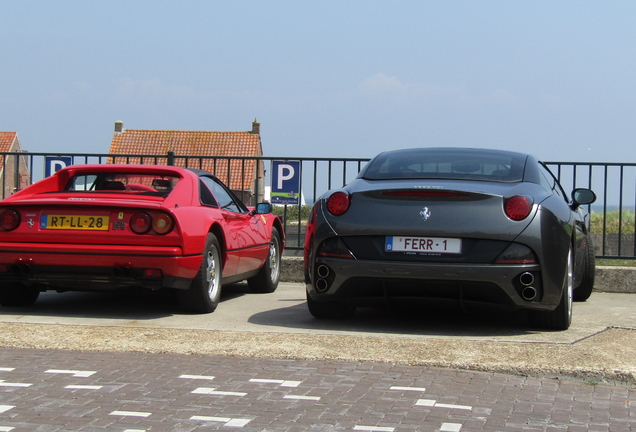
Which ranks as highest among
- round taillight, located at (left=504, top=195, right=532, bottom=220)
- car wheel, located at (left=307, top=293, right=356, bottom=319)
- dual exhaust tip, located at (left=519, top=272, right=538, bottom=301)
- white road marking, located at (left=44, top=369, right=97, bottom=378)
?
round taillight, located at (left=504, top=195, right=532, bottom=220)

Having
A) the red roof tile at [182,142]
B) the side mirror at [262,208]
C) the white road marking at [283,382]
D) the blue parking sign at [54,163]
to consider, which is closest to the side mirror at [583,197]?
the side mirror at [262,208]

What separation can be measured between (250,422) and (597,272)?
6.97 metres

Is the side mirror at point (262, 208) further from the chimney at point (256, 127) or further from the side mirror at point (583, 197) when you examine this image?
the chimney at point (256, 127)

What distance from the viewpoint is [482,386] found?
177 inches

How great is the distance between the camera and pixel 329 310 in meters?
6.70

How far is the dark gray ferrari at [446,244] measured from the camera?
5.76 meters

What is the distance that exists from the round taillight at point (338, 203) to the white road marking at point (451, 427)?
2598 mm

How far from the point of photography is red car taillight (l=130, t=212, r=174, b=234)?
6.50 metres

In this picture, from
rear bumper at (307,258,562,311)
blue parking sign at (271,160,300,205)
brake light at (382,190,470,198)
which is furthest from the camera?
blue parking sign at (271,160,300,205)

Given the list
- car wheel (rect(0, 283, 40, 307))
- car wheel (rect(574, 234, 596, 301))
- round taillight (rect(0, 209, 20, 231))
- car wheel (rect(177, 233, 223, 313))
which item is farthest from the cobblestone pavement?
car wheel (rect(574, 234, 596, 301))

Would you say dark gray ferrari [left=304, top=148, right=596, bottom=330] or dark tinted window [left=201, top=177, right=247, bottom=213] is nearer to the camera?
dark gray ferrari [left=304, top=148, right=596, bottom=330]

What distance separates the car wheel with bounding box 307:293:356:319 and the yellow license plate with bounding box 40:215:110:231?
1706mm

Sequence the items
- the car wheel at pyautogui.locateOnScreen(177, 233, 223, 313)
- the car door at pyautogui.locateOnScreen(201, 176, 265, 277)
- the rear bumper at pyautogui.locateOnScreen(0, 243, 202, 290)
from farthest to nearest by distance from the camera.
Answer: the car door at pyautogui.locateOnScreen(201, 176, 265, 277) < the car wheel at pyautogui.locateOnScreen(177, 233, 223, 313) < the rear bumper at pyautogui.locateOnScreen(0, 243, 202, 290)

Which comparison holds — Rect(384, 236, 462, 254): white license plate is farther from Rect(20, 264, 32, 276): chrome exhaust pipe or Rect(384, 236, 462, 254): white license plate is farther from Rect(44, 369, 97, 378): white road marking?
Rect(20, 264, 32, 276): chrome exhaust pipe
